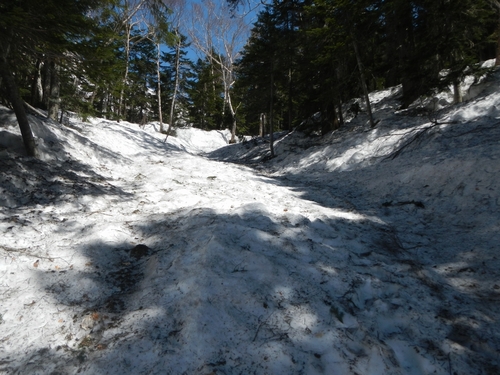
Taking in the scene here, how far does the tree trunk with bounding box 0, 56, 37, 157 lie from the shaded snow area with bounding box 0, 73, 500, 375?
11.9 inches

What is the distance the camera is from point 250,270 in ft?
11.7

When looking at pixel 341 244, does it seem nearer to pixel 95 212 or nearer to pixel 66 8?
pixel 95 212

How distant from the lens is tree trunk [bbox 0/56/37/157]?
20.1 feet

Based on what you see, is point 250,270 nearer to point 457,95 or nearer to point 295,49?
point 457,95

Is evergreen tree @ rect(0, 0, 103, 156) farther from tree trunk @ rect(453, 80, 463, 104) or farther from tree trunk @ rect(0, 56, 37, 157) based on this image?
tree trunk @ rect(453, 80, 463, 104)

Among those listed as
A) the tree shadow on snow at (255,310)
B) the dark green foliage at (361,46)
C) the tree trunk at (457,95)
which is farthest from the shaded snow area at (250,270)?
the dark green foliage at (361,46)

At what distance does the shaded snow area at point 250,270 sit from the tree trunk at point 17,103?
0.99ft

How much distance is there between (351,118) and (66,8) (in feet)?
45.9

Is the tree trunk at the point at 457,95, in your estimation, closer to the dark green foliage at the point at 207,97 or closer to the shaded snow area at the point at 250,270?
the shaded snow area at the point at 250,270

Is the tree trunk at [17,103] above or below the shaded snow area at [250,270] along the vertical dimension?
above

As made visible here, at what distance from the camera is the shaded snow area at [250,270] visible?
8.27 feet

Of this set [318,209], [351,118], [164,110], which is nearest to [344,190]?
[318,209]

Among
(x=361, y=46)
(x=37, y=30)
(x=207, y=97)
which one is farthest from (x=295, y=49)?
(x=207, y=97)

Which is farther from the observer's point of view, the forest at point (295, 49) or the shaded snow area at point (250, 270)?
the forest at point (295, 49)
